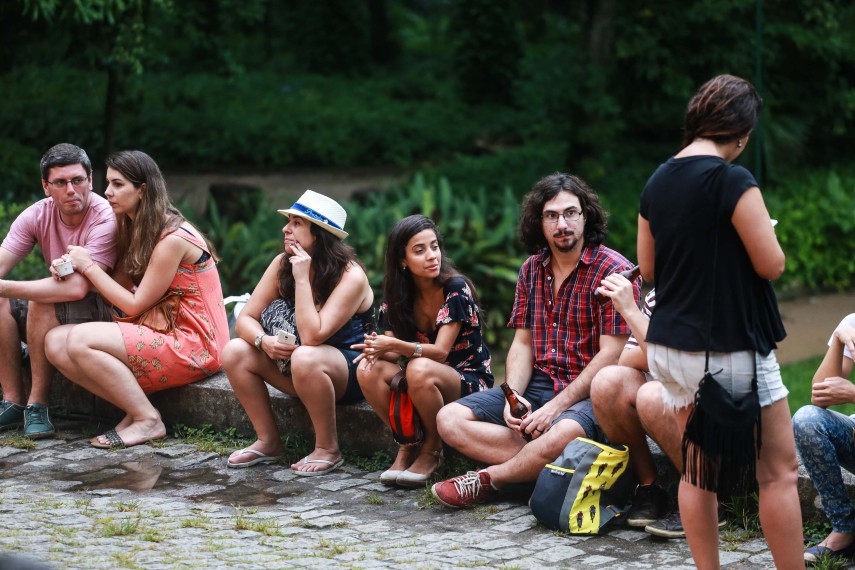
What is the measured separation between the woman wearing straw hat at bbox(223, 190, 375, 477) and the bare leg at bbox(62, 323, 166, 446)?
0.63 metres

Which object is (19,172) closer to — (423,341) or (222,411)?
(222,411)

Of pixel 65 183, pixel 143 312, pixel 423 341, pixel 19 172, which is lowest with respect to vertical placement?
pixel 423 341

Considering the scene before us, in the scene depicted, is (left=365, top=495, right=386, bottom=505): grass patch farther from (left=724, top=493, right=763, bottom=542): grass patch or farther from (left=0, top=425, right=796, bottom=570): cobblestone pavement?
(left=724, top=493, right=763, bottom=542): grass patch

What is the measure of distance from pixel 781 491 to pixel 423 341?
2028 mm

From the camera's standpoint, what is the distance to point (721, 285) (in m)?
3.60

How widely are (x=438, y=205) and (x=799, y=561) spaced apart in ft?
26.8

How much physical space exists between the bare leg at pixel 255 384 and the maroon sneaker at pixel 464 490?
3.73ft

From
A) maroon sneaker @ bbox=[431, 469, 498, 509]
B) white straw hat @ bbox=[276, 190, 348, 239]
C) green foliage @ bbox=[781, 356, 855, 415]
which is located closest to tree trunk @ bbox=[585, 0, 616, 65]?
green foliage @ bbox=[781, 356, 855, 415]

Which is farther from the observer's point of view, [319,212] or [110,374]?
[110,374]

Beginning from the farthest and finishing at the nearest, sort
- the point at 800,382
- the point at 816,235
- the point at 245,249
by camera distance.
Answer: the point at 816,235 < the point at 245,249 < the point at 800,382

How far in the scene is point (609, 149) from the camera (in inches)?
535

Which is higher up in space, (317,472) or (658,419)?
(658,419)

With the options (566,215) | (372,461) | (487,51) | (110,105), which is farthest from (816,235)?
(487,51)

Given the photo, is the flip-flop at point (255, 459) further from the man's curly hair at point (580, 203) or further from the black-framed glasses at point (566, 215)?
the black-framed glasses at point (566, 215)
